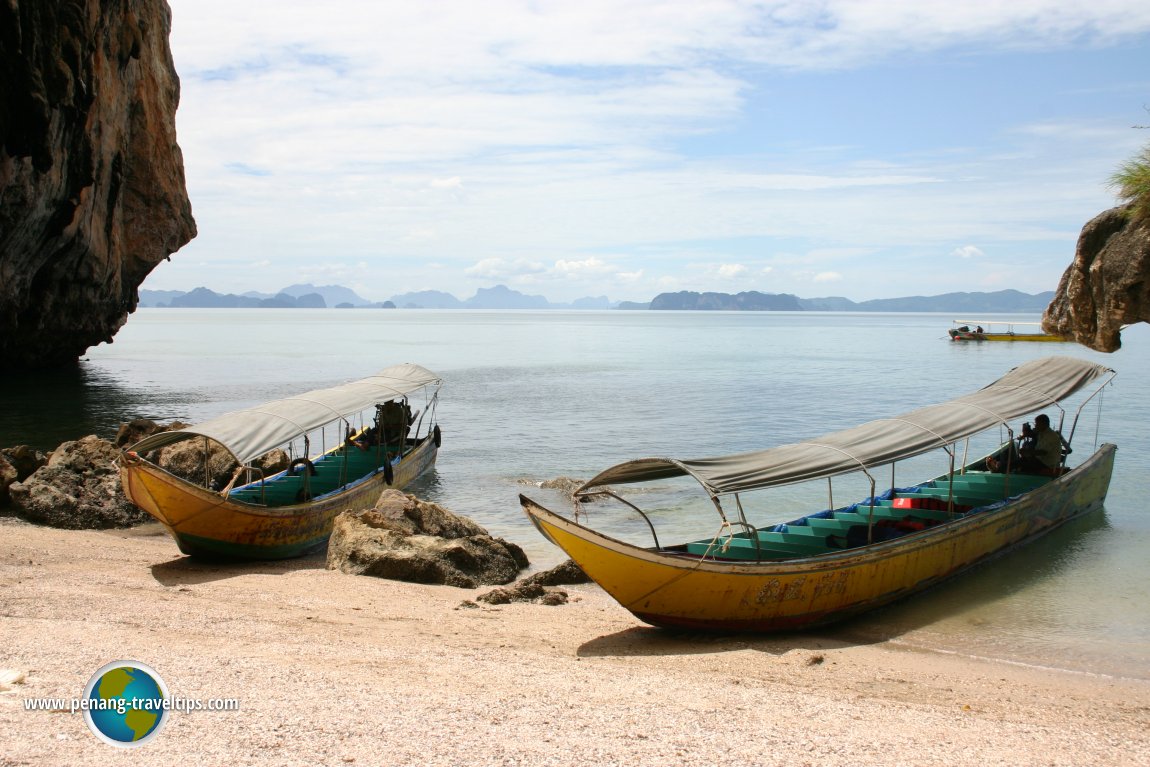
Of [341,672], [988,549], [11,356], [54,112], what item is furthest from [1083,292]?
[11,356]

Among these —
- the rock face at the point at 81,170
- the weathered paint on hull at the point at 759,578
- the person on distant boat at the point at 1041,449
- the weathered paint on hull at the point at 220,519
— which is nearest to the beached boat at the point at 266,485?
the weathered paint on hull at the point at 220,519

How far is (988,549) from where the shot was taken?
42.3 feet

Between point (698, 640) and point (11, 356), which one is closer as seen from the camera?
point (698, 640)

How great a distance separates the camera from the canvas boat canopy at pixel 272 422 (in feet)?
39.9

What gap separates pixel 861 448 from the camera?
10688 mm

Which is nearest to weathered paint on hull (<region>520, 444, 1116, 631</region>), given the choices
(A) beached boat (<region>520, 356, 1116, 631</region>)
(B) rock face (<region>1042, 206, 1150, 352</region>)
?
(A) beached boat (<region>520, 356, 1116, 631</region>)

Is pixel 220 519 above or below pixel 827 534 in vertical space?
below

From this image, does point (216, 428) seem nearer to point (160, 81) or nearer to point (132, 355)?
point (160, 81)

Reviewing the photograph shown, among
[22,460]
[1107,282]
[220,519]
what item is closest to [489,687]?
[220,519]

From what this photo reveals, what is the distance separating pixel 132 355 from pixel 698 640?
65.8 m

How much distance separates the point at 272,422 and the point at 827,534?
8185 mm

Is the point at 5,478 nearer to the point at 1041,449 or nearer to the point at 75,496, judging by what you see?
the point at 75,496

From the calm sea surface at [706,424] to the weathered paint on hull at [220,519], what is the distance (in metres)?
3.65

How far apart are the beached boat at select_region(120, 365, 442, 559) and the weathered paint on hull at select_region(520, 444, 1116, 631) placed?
5.37 metres
